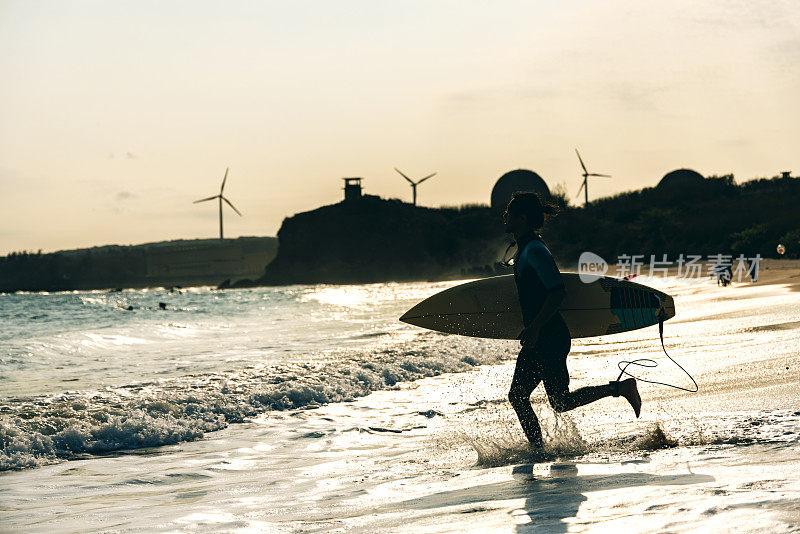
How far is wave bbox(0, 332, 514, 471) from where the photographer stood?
676 centimetres

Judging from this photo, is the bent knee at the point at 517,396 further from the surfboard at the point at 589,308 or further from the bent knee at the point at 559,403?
the surfboard at the point at 589,308

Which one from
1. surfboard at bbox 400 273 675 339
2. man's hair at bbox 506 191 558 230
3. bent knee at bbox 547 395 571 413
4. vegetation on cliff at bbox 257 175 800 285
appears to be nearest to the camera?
bent knee at bbox 547 395 571 413

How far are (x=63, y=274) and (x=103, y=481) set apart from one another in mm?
137038

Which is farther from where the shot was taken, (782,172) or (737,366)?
(782,172)

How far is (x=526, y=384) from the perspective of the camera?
4992 millimetres

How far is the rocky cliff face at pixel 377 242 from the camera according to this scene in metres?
83.3

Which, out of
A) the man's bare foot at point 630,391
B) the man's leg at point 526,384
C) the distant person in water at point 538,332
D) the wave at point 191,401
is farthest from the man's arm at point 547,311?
the wave at point 191,401

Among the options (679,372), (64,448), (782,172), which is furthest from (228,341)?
(782,172)

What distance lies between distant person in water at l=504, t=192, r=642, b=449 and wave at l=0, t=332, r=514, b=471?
3741mm

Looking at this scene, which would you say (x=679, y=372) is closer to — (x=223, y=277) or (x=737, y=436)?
(x=737, y=436)

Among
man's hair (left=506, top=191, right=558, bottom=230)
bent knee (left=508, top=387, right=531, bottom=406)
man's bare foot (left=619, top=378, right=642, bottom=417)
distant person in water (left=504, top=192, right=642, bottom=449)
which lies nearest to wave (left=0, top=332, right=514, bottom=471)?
bent knee (left=508, top=387, right=531, bottom=406)

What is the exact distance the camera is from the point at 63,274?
129750 millimetres

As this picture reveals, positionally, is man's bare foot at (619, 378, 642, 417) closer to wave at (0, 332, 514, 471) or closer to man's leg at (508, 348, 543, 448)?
man's leg at (508, 348, 543, 448)

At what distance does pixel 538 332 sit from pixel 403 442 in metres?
2.06
